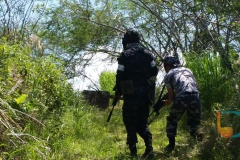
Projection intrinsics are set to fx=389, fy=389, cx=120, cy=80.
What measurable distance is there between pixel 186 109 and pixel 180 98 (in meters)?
0.26

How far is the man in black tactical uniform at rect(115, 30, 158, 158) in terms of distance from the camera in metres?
5.47

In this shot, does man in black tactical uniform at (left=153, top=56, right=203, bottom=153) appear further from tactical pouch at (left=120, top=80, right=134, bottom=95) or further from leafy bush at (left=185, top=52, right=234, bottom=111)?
leafy bush at (left=185, top=52, right=234, bottom=111)

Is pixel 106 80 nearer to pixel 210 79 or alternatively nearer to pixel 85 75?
pixel 85 75

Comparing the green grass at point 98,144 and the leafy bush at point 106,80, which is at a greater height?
the leafy bush at point 106,80

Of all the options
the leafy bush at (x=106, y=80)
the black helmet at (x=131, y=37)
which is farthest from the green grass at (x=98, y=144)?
the leafy bush at (x=106, y=80)

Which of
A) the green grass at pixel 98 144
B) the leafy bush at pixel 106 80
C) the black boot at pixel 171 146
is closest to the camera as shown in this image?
the green grass at pixel 98 144

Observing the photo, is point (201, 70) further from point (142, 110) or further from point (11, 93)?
point (11, 93)

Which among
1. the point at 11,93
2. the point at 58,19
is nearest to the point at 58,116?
the point at 11,93

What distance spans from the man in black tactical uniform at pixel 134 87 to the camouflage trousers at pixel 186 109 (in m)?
0.40

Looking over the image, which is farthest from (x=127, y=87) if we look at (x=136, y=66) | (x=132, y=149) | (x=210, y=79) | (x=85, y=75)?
(x=85, y=75)

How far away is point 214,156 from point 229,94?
266 centimetres

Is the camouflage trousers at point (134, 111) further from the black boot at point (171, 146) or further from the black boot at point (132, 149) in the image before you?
the black boot at point (171, 146)

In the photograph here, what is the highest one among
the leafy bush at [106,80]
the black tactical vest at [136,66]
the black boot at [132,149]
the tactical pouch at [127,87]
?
the leafy bush at [106,80]

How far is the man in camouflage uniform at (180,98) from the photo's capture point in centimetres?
566
